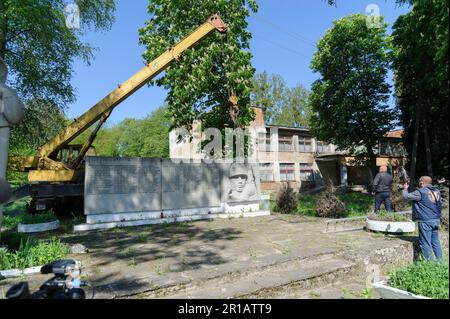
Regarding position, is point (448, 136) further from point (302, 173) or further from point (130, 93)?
point (302, 173)

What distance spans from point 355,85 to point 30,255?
24.2 meters

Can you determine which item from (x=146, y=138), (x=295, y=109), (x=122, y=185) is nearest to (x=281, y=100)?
(x=295, y=109)

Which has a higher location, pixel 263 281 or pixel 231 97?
pixel 231 97

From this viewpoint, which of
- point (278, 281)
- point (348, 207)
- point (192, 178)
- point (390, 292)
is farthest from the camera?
point (348, 207)

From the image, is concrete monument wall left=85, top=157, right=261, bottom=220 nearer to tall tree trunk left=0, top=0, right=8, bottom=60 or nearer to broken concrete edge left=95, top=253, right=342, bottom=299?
tall tree trunk left=0, top=0, right=8, bottom=60

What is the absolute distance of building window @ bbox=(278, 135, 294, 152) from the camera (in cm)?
3506

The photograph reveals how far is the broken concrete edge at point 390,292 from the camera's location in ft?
13.9

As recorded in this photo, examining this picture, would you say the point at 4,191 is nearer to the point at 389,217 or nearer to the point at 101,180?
the point at 101,180

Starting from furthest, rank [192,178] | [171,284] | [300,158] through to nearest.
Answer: [300,158]
[192,178]
[171,284]

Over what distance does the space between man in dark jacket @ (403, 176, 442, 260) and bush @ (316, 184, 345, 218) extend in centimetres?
585

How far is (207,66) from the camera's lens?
1505cm
